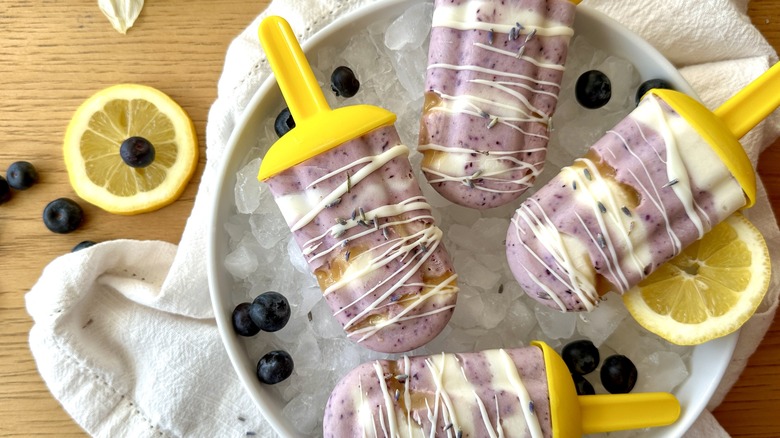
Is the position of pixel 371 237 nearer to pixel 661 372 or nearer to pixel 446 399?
pixel 446 399

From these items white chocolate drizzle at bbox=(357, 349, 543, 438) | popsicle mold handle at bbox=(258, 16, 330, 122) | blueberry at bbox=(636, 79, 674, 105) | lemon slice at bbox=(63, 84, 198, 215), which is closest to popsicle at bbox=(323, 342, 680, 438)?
white chocolate drizzle at bbox=(357, 349, 543, 438)

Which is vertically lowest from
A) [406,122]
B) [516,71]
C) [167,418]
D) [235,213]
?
[167,418]

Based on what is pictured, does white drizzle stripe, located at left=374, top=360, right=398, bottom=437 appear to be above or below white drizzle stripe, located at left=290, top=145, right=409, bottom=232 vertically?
below

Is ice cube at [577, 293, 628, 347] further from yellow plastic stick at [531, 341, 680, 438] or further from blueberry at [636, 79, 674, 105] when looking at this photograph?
blueberry at [636, 79, 674, 105]

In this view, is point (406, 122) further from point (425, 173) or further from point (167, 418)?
point (167, 418)

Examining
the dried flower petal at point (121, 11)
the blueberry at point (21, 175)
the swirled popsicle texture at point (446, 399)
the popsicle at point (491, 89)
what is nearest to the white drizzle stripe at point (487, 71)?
the popsicle at point (491, 89)

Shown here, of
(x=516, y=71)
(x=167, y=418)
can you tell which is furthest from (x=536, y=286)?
(x=167, y=418)

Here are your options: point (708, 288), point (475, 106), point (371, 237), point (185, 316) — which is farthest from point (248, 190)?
point (708, 288)
